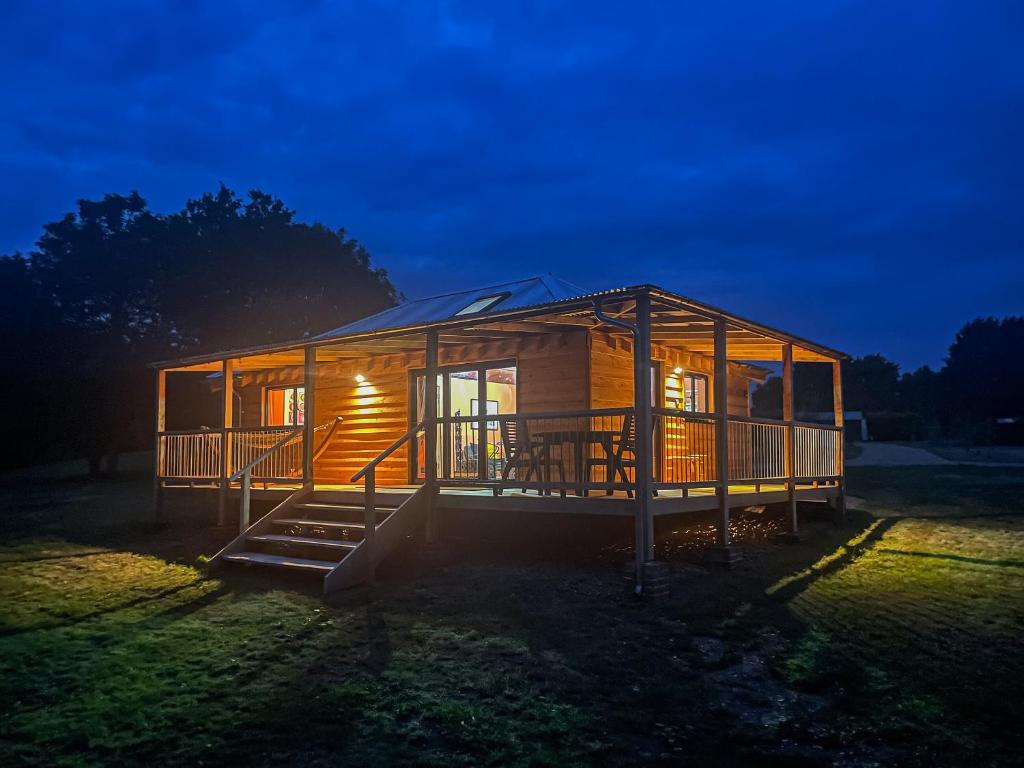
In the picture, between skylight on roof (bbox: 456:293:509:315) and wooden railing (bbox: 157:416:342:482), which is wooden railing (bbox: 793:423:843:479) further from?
wooden railing (bbox: 157:416:342:482)

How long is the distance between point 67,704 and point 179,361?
9.80 m

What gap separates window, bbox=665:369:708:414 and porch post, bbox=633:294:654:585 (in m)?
6.01

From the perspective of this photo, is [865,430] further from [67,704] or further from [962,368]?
[67,704]

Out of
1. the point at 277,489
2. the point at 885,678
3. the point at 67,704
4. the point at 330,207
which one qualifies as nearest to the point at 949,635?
the point at 885,678

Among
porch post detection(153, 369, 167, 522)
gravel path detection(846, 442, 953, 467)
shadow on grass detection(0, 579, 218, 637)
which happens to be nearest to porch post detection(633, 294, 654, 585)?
shadow on grass detection(0, 579, 218, 637)

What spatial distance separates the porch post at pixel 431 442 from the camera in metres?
10.2

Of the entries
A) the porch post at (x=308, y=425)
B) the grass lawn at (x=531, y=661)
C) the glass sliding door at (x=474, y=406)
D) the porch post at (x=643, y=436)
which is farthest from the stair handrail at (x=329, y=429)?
the porch post at (x=643, y=436)

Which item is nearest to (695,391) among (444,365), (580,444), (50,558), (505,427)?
(444,365)

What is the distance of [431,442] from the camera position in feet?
34.1

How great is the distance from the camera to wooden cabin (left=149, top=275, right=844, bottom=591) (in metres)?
9.05

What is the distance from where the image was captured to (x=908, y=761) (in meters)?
4.30

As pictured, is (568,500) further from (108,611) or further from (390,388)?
(390,388)

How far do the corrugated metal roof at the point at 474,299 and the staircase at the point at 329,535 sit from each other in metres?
2.68

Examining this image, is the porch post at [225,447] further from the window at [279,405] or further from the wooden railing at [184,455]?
the window at [279,405]
